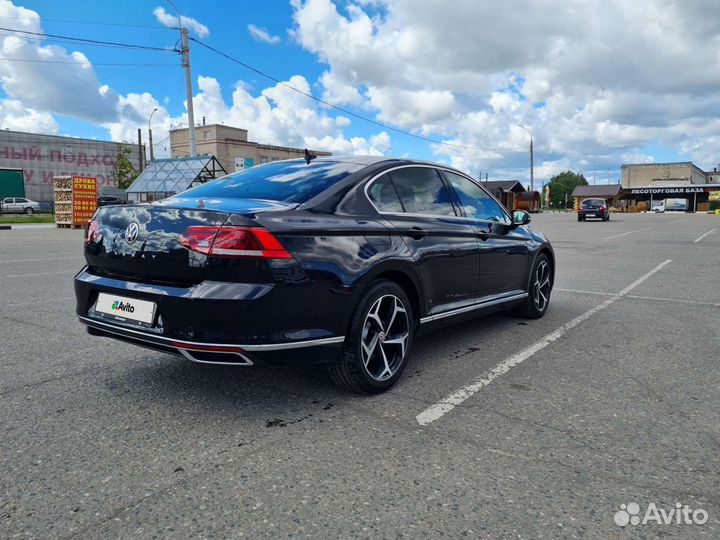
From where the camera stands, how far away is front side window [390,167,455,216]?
13.1 ft

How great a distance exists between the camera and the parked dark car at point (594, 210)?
1441 inches

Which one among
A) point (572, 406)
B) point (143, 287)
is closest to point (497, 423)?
point (572, 406)

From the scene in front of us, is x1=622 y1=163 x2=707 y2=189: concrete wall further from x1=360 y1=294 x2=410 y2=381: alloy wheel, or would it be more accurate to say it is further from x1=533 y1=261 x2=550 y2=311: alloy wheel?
x1=360 y1=294 x2=410 y2=381: alloy wheel

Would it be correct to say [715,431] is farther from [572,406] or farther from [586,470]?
[586,470]

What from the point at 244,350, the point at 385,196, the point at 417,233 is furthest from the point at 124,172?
the point at 244,350

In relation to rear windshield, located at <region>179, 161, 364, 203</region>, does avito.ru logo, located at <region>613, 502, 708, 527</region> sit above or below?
below

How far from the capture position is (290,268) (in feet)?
9.63

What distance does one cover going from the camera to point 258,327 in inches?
113

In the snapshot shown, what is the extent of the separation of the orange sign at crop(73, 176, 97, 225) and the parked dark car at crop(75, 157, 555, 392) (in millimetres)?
22487

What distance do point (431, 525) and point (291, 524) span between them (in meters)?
0.53

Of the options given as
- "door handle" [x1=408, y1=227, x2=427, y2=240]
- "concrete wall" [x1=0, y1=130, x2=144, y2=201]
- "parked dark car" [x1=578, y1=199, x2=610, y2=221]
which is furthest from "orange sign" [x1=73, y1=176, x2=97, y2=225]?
"concrete wall" [x1=0, y1=130, x2=144, y2=201]

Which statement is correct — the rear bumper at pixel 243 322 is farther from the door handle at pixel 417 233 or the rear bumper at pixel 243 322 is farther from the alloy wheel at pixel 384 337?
the door handle at pixel 417 233

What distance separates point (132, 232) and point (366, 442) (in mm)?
1752

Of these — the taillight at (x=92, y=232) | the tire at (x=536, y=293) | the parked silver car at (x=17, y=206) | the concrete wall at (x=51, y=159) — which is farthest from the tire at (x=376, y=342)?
the concrete wall at (x=51, y=159)
